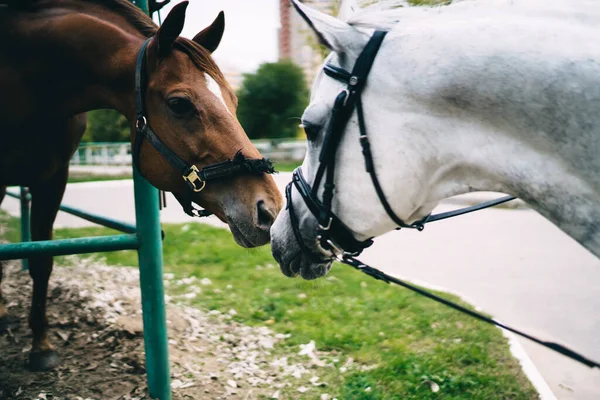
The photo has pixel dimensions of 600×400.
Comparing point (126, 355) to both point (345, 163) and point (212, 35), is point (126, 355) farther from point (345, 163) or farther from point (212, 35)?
point (345, 163)

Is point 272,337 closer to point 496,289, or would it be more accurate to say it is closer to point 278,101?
point 496,289

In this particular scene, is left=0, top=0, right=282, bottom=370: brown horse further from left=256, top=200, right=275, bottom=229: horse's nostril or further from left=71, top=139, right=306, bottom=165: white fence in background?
left=71, top=139, right=306, bottom=165: white fence in background

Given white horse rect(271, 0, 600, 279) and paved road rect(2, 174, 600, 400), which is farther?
paved road rect(2, 174, 600, 400)

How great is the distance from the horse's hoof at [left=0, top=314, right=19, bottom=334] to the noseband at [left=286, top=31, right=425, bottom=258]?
9.72 ft

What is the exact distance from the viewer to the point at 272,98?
23.7 meters

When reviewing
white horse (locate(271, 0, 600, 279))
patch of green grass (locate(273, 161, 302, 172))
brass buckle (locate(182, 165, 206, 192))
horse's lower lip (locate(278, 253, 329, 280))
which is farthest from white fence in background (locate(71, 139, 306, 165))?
white horse (locate(271, 0, 600, 279))

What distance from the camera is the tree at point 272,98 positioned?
2361 cm

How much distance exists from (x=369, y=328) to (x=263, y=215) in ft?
6.83

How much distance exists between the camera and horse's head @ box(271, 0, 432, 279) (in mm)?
1548

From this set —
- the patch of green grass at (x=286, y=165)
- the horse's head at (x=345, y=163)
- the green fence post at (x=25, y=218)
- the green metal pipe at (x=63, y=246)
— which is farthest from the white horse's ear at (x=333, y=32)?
the patch of green grass at (x=286, y=165)

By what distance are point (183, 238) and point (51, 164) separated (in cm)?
465

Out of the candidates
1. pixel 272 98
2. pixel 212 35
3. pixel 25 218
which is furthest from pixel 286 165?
pixel 212 35

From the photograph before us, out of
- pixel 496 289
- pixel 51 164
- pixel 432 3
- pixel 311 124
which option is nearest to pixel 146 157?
pixel 51 164

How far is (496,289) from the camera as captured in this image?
5.11 m
